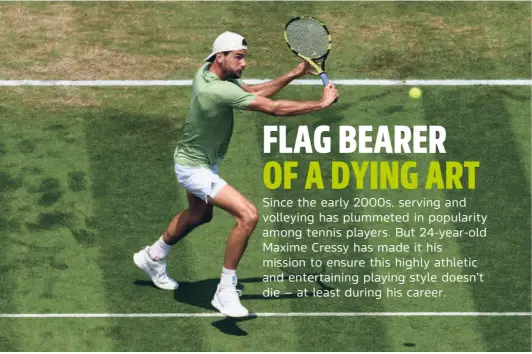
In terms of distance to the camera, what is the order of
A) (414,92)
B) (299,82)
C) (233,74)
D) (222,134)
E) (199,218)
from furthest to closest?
(299,82), (414,92), (199,218), (222,134), (233,74)

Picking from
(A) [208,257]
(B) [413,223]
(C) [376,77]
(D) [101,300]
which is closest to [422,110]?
(C) [376,77]

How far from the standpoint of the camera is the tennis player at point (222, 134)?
1839cm

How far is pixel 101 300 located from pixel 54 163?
10.7 feet

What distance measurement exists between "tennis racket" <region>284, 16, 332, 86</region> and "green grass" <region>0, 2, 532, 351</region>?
8.25 feet

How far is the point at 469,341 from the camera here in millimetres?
18625

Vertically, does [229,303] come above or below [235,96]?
below

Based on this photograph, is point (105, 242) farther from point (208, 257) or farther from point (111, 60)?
point (111, 60)

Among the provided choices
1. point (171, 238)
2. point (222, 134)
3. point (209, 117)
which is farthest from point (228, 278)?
point (209, 117)

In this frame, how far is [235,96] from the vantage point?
18.3 m

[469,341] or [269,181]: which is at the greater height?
[269,181]

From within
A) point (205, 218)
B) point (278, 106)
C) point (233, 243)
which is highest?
point (278, 106)

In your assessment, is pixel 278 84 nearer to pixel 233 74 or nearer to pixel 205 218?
pixel 233 74

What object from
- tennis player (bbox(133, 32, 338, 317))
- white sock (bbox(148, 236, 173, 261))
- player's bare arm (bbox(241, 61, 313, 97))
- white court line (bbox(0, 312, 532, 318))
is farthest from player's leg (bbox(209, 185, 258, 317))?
player's bare arm (bbox(241, 61, 313, 97))

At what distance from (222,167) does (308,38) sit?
124 inches
